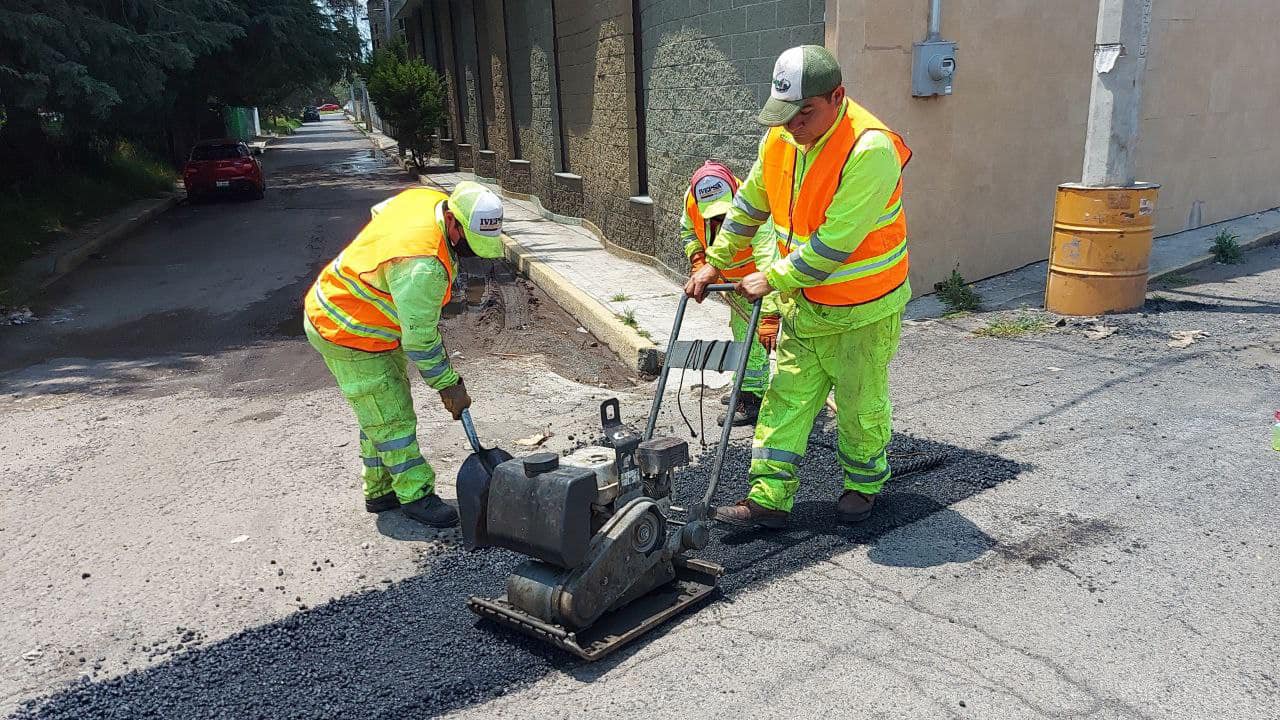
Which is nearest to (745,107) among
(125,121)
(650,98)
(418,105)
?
(650,98)

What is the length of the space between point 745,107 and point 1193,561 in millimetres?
5610

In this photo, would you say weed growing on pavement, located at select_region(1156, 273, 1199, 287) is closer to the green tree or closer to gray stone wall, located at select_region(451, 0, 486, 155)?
gray stone wall, located at select_region(451, 0, 486, 155)

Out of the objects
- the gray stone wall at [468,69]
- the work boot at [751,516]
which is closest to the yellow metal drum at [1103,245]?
the work boot at [751,516]

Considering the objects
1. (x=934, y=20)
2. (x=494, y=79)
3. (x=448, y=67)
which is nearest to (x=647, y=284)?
(x=934, y=20)

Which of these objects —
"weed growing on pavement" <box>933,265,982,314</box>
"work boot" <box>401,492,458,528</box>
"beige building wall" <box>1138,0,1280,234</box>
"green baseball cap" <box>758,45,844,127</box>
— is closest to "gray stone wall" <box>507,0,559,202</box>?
"weed growing on pavement" <box>933,265,982,314</box>

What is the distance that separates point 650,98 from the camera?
10422 mm

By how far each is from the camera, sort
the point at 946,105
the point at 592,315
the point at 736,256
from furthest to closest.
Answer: the point at 592,315 < the point at 946,105 < the point at 736,256

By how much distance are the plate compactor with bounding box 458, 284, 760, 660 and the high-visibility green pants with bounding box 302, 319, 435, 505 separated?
1.04 metres

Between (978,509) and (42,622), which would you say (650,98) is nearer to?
(978,509)

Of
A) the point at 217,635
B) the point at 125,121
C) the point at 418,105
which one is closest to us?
the point at 217,635

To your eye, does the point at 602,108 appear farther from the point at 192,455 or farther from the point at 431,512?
the point at 431,512

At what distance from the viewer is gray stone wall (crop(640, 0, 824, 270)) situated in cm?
793

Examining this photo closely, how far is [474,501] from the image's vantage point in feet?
11.6

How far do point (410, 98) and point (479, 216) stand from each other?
2338cm
